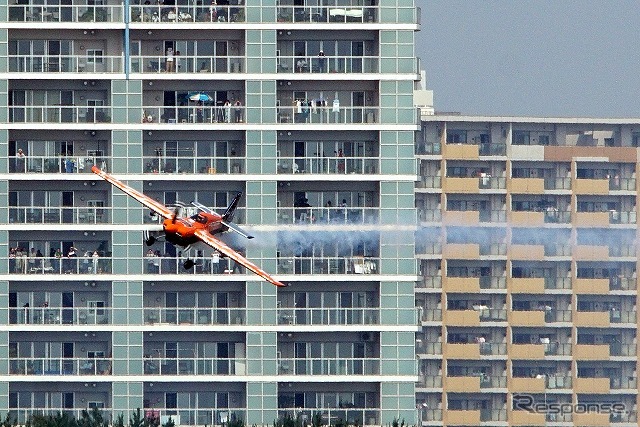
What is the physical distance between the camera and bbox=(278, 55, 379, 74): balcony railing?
163 m

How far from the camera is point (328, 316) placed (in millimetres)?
163625

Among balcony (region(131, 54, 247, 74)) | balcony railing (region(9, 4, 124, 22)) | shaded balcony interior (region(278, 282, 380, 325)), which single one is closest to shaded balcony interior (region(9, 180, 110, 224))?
balcony (region(131, 54, 247, 74))

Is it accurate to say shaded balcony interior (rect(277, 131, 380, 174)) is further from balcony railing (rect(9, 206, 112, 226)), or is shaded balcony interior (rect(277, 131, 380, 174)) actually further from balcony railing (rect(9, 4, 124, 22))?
balcony railing (rect(9, 4, 124, 22))

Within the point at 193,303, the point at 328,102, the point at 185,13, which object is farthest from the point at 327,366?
the point at 185,13

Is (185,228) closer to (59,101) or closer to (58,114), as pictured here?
(58,114)

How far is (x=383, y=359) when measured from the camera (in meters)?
163

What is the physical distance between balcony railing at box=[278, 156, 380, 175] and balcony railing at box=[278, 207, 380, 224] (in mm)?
2676

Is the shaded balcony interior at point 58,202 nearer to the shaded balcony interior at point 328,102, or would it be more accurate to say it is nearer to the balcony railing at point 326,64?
the shaded balcony interior at point 328,102

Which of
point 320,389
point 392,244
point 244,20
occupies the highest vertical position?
point 244,20

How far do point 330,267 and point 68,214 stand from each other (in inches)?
709

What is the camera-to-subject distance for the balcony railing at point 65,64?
16225 cm

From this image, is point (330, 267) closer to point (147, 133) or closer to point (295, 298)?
point (295, 298)

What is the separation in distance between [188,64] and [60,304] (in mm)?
18505

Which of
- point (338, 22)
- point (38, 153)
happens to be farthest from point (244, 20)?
point (38, 153)
